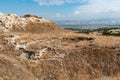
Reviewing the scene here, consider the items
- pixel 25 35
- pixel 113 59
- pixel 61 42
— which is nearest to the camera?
pixel 113 59

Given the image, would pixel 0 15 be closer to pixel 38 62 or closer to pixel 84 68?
pixel 38 62

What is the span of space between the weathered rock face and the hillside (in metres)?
7.85

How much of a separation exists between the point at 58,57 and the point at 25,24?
22.3 m

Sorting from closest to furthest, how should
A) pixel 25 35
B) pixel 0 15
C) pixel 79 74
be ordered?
pixel 79 74, pixel 25 35, pixel 0 15

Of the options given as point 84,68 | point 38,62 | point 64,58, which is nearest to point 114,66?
point 84,68

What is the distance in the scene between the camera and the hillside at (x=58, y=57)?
4178 cm

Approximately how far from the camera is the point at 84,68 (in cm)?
4384

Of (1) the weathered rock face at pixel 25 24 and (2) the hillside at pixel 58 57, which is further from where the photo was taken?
(1) the weathered rock face at pixel 25 24

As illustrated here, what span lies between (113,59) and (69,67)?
307 inches

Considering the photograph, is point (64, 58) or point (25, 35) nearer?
point (64, 58)

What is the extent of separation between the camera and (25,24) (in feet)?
214

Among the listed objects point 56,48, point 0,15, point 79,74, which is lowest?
point 79,74

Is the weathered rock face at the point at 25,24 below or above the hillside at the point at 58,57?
above

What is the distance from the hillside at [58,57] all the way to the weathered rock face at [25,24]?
7.85 metres
